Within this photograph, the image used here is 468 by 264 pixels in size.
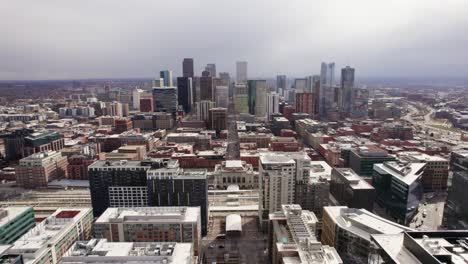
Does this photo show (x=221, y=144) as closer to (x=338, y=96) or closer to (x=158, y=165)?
(x=158, y=165)

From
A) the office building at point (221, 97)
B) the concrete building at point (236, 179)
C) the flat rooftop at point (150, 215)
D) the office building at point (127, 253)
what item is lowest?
the concrete building at point (236, 179)

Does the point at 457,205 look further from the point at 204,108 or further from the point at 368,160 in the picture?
the point at 204,108

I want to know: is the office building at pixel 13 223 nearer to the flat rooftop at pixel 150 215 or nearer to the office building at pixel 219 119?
the flat rooftop at pixel 150 215

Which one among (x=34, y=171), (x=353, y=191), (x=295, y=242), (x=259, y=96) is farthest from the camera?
(x=259, y=96)

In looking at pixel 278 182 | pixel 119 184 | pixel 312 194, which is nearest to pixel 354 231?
pixel 312 194

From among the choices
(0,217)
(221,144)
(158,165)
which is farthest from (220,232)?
(221,144)

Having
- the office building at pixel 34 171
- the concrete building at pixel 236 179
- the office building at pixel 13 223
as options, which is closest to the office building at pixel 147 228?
the office building at pixel 13 223
